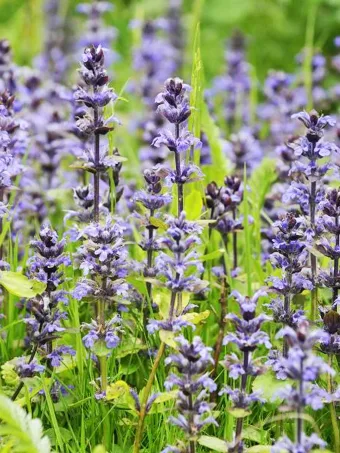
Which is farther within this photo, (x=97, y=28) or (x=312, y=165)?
(x=97, y=28)

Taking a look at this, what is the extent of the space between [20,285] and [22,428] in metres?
0.53

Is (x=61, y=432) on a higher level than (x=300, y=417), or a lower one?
lower

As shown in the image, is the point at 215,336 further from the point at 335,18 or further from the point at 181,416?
the point at 335,18

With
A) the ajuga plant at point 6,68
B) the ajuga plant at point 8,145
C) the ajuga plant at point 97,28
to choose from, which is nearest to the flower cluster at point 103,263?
the ajuga plant at point 8,145

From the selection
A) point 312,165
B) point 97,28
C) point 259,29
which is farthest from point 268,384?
point 259,29

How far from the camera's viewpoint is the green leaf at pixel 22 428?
2014mm

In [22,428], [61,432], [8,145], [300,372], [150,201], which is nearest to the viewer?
[300,372]

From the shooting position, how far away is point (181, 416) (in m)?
2.15

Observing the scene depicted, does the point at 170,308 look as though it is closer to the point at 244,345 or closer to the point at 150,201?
the point at 244,345

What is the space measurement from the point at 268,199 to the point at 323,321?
1.42 meters

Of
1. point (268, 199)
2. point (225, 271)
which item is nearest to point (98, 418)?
point (225, 271)

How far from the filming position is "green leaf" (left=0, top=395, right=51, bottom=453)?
6.61 ft

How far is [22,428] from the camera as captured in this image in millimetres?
2035

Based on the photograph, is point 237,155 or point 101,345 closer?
point 101,345
